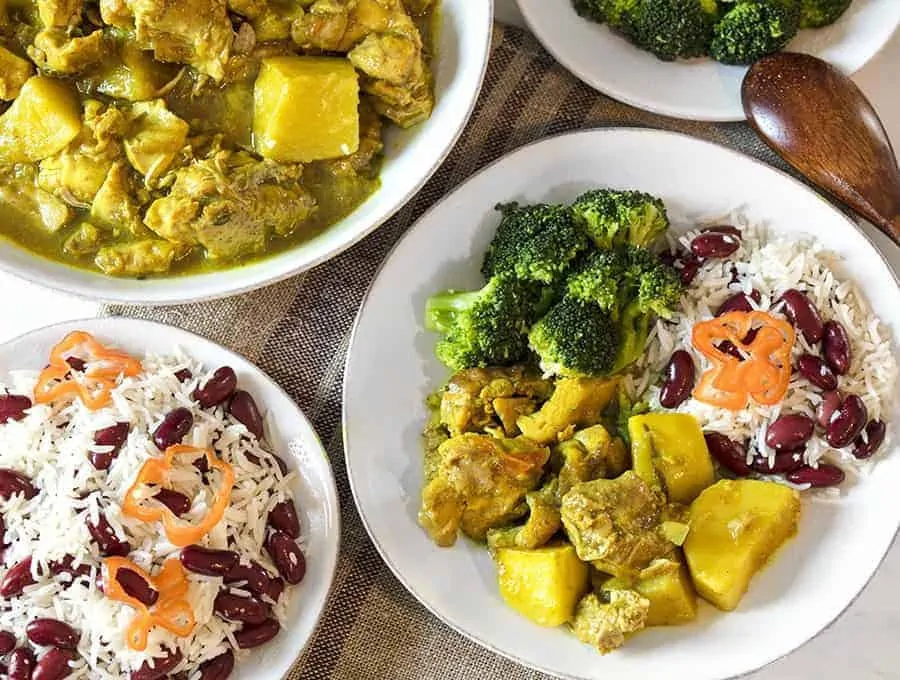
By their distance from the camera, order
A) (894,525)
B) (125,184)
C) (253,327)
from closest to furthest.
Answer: (125,184), (894,525), (253,327)

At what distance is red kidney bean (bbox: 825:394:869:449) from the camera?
3.30 m

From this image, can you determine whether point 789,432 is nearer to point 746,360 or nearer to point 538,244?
point 746,360

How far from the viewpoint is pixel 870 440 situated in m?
3.36

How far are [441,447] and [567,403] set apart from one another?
45 centimetres

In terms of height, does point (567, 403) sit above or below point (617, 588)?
above

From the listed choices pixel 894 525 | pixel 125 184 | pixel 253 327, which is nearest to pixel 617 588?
pixel 894 525

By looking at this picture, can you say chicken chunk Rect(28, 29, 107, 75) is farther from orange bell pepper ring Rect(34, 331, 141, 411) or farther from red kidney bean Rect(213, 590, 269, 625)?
red kidney bean Rect(213, 590, 269, 625)

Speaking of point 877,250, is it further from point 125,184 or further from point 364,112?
point 125,184

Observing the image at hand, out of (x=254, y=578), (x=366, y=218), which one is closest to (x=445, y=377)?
(x=366, y=218)

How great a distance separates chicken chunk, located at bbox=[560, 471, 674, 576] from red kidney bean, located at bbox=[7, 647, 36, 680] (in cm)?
175

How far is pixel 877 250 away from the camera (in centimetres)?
349

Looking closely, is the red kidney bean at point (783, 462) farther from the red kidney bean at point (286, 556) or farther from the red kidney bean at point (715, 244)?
the red kidney bean at point (286, 556)

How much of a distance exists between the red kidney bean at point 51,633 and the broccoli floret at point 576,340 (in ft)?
5.78

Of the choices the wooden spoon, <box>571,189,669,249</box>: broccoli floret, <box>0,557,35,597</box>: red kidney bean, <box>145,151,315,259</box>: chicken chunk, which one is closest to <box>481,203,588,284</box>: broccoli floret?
<box>571,189,669,249</box>: broccoli floret
